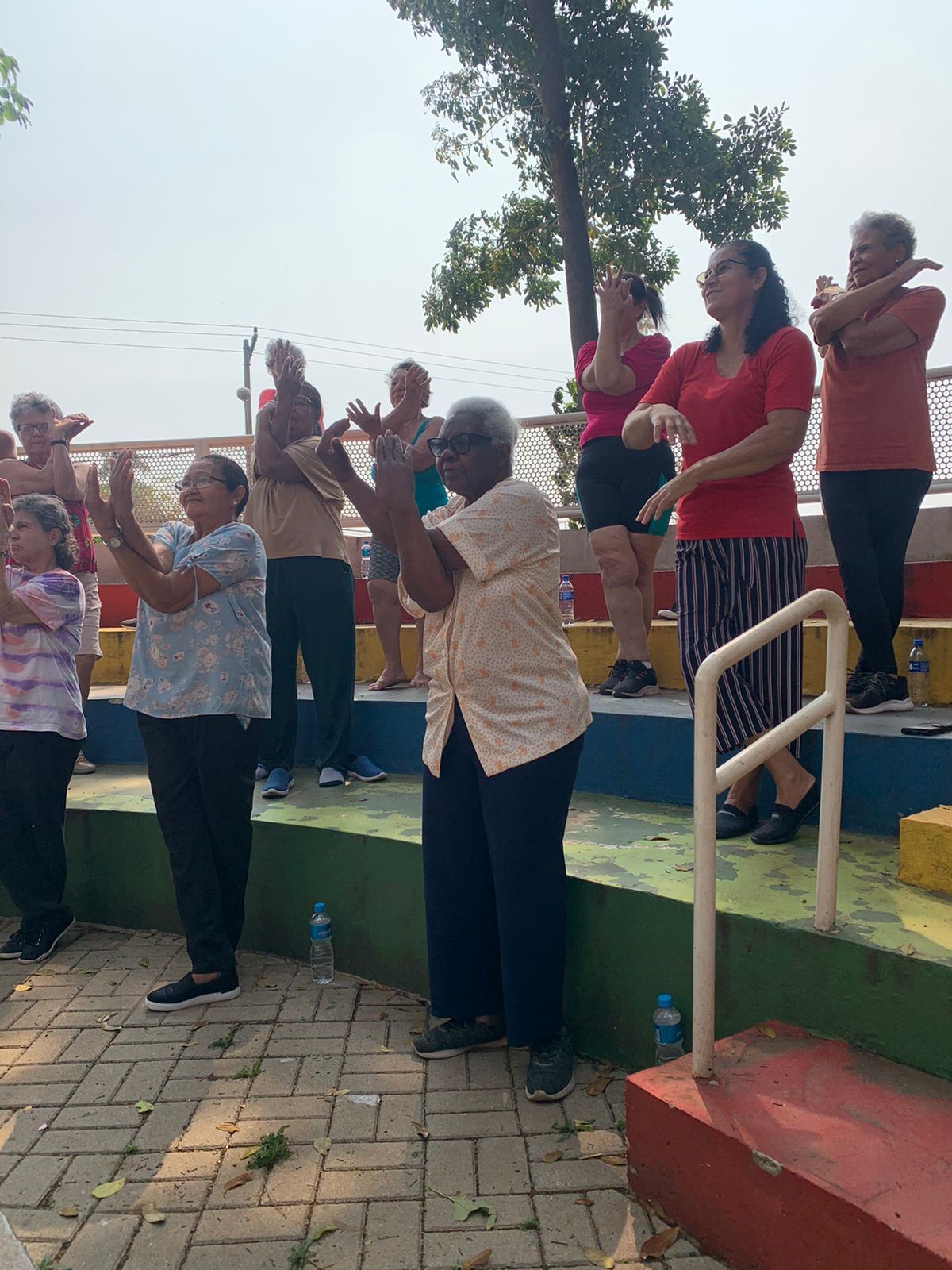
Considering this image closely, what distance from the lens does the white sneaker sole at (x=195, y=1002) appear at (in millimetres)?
3609

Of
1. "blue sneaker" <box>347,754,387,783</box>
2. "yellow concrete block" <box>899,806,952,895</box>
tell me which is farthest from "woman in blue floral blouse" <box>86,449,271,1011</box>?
"yellow concrete block" <box>899,806,952,895</box>

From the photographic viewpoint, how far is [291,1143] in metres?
2.70

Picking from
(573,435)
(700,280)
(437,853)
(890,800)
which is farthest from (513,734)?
(573,435)

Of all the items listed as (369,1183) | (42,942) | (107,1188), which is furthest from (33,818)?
(369,1183)

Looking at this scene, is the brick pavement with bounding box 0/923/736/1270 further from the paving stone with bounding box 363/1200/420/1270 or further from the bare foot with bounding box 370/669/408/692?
the bare foot with bounding box 370/669/408/692

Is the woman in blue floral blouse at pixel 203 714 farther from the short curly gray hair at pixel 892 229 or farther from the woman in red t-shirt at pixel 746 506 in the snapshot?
the short curly gray hair at pixel 892 229

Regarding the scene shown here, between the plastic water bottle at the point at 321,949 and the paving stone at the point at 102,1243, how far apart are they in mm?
1456

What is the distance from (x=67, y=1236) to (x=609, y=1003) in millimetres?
1555

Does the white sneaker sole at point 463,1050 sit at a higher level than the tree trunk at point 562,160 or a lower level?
lower

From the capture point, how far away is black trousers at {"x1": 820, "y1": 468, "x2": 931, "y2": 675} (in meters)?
3.82

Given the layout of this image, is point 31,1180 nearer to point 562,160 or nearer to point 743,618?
point 743,618

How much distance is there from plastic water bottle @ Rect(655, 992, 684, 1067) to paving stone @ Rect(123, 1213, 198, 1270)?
123 cm

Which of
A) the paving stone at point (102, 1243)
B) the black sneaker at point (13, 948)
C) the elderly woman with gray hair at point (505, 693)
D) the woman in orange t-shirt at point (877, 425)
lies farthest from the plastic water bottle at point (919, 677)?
the black sneaker at point (13, 948)

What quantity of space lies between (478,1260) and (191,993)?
181cm
